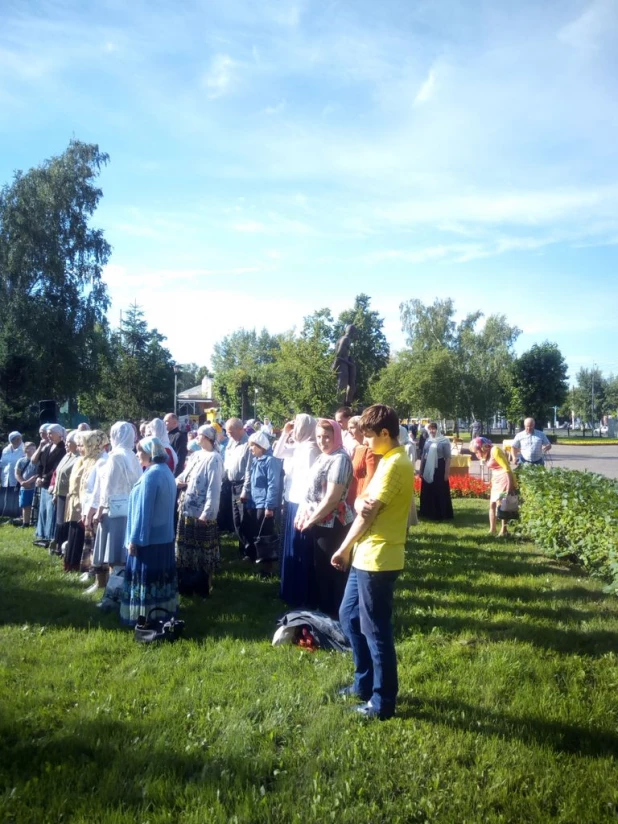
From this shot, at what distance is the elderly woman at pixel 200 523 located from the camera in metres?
6.70

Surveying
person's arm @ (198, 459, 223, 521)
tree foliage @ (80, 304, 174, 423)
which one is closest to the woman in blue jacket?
person's arm @ (198, 459, 223, 521)

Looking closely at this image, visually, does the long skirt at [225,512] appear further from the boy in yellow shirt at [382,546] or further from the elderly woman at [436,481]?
the boy in yellow shirt at [382,546]

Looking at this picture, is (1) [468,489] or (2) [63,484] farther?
(1) [468,489]

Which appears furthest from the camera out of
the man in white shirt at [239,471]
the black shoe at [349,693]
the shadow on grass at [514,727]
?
the man in white shirt at [239,471]

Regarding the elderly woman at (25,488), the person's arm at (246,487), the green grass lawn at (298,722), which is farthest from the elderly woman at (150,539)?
the elderly woman at (25,488)

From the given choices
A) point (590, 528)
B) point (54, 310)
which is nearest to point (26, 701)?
point (590, 528)

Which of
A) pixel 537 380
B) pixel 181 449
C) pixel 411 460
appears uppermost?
pixel 537 380

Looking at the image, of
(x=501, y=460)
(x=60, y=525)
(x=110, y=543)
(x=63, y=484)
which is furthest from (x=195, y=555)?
(x=501, y=460)

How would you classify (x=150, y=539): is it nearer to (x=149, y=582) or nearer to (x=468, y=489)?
(x=149, y=582)

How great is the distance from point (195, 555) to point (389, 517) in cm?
353

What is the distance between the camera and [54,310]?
31.2 meters

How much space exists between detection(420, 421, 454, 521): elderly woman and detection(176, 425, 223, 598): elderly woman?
585 centimetres

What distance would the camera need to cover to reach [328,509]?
5.28 m

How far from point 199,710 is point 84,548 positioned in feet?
13.6
